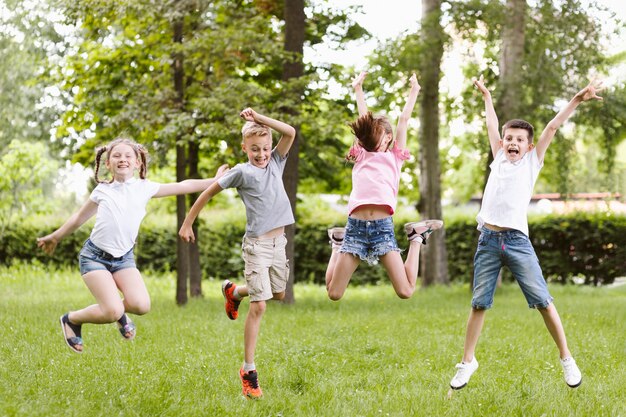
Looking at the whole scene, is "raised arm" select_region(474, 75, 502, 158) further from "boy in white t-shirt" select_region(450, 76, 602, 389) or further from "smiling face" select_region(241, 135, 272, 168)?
"smiling face" select_region(241, 135, 272, 168)

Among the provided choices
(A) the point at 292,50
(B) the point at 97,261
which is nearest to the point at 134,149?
(B) the point at 97,261

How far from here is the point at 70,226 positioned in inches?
269

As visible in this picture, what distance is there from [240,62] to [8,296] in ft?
24.4

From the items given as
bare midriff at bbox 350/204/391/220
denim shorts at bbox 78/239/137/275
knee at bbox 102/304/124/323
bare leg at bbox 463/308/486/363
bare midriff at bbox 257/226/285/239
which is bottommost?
bare leg at bbox 463/308/486/363

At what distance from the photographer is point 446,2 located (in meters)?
16.8

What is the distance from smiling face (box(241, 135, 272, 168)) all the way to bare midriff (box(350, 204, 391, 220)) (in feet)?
2.86

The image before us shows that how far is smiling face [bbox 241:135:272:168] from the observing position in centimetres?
675

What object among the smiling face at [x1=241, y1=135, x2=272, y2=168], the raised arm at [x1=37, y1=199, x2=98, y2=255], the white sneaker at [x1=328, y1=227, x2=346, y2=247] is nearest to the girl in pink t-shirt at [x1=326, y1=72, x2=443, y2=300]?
the white sneaker at [x1=328, y1=227, x2=346, y2=247]

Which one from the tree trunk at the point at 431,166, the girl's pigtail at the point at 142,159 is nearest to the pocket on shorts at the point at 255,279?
the girl's pigtail at the point at 142,159

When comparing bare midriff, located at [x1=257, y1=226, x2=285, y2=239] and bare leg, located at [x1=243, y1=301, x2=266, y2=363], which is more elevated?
bare midriff, located at [x1=257, y1=226, x2=285, y2=239]

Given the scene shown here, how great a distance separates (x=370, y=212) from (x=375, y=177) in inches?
11.9

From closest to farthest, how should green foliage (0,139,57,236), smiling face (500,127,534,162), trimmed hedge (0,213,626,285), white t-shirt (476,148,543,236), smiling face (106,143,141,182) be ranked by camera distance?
white t-shirt (476,148,543,236), smiling face (500,127,534,162), smiling face (106,143,141,182), trimmed hedge (0,213,626,285), green foliage (0,139,57,236)

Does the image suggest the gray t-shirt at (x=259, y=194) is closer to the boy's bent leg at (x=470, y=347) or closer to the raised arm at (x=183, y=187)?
the raised arm at (x=183, y=187)

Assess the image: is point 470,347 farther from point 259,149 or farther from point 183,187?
point 183,187
